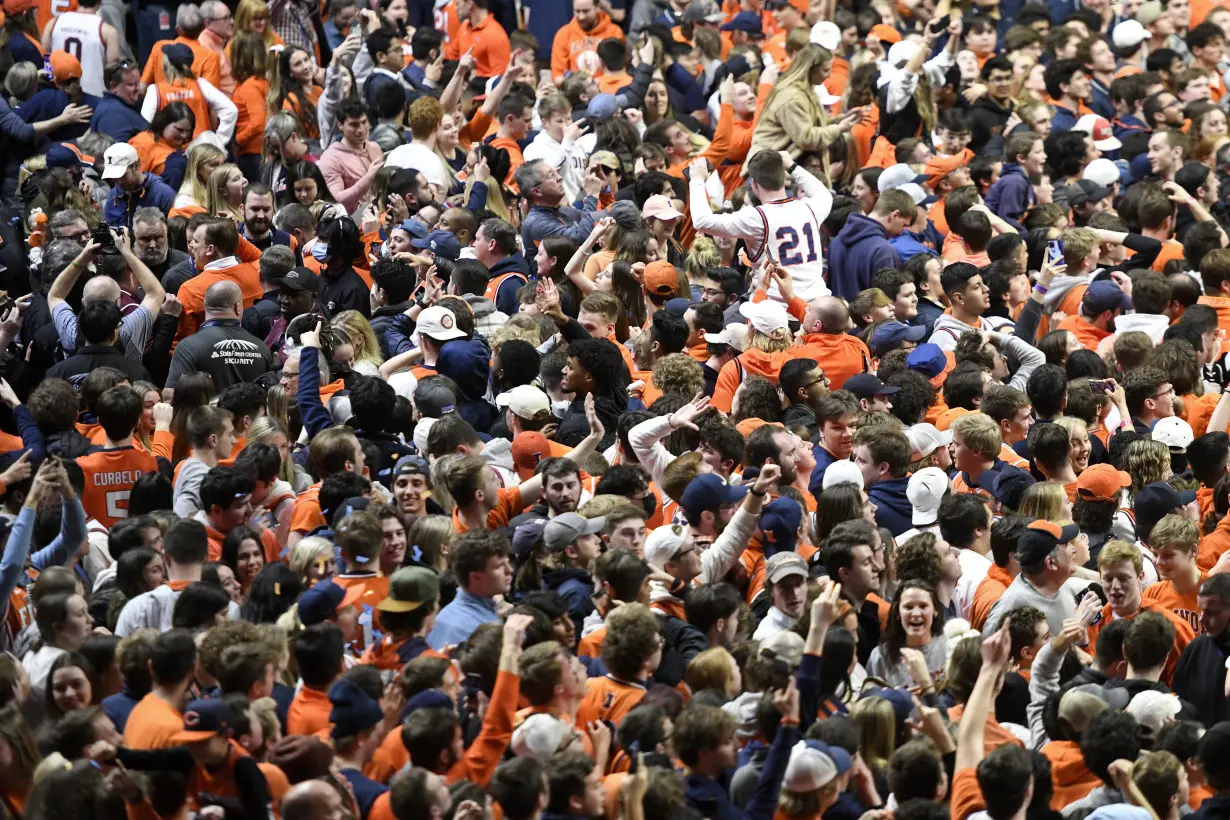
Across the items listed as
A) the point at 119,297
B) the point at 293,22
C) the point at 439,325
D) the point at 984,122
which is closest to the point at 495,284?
the point at 439,325

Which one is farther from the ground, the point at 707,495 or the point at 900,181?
the point at 707,495

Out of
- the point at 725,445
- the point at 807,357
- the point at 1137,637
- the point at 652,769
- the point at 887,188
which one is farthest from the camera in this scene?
the point at 887,188

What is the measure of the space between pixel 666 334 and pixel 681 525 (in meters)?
2.35

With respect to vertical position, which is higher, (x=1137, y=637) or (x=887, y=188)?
(x=1137, y=637)

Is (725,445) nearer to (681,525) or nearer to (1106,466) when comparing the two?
(681,525)

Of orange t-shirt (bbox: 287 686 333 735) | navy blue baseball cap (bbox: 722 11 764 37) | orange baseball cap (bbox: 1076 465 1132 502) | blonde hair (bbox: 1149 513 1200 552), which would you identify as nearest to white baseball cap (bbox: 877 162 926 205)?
navy blue baseball cap (bbox: 722 11 764 37)

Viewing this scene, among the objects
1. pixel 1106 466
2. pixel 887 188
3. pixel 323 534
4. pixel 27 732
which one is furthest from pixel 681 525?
pixel 887 188

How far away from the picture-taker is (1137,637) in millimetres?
6879

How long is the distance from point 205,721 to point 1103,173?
10122 millimetres

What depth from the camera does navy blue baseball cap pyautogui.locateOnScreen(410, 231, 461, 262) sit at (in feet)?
36.2

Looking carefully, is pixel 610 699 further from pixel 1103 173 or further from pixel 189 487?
pixel 1103 173

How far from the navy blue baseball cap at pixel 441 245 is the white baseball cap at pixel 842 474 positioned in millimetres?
3394

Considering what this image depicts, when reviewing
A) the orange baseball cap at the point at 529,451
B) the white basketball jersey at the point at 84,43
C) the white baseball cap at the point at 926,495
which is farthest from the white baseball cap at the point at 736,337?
the white basketball jersey at the point at 84,43

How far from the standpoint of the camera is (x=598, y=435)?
862cm
